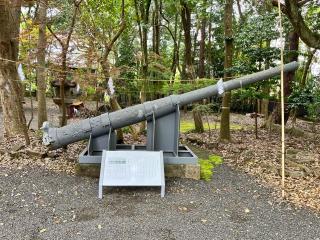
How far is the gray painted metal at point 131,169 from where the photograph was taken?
218 inches

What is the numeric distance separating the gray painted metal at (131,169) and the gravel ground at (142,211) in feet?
0.73

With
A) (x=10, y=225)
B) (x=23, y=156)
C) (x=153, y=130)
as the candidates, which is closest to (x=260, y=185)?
(x=153, y=130)

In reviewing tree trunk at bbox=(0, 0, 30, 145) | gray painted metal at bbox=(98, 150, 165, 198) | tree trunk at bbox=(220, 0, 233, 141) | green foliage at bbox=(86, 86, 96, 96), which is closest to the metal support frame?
gray painted metal at bbox=(98, 150, 165, 198)

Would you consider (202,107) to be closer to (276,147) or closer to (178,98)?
(276,147)

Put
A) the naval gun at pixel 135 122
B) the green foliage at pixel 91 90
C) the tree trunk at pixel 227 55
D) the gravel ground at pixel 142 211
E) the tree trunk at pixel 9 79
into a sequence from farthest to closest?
the green foliage at pixel 91 90
the tree trunk at pixel 227 55
the tree trunk at pixel 9 79
the naval gun at pixel 135 122
the gravel ground at pixel 142 211

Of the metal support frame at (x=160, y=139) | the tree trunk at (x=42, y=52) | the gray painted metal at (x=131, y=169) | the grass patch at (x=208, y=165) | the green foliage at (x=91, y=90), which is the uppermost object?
the tree trunk at (x=42, y=52)

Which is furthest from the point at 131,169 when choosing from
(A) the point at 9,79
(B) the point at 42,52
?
(B) the point at 42,52

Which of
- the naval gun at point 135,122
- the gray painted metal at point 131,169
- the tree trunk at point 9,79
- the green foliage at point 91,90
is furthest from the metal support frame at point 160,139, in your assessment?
the green foliage at point 91,90

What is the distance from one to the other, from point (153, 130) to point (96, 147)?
1.19 meters

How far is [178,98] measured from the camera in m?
6.79

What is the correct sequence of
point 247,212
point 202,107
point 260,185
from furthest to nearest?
point 202,107 < point 260,185 < point 247,212

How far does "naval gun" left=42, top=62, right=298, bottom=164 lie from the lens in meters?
6.54

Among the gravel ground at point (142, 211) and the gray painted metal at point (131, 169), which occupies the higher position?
the gray painted metal at point (131, 169)

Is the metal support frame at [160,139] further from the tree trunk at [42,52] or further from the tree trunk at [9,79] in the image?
the tree trunk at [42,52]
